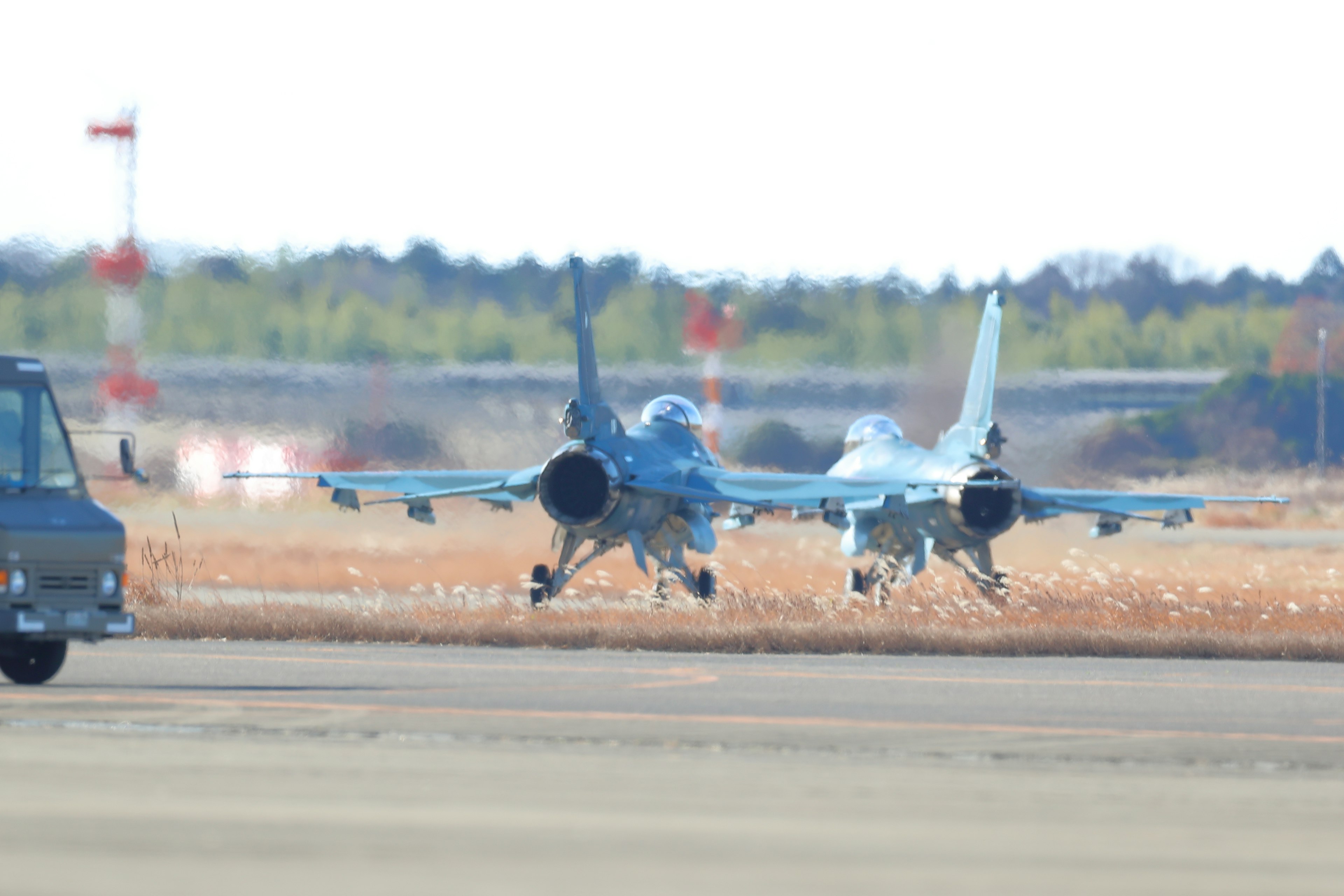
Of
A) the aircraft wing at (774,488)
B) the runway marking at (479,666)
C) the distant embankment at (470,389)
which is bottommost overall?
the runway marking at (479,666)

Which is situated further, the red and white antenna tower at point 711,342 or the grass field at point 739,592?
the red and white antenna tower at point 711,342

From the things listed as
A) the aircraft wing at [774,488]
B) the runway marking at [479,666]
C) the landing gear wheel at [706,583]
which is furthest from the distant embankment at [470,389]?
the runway marking at [479,666]

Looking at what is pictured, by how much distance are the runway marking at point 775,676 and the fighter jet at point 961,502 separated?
10.2 meters

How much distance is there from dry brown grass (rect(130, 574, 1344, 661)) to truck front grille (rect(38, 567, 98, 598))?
8243mm

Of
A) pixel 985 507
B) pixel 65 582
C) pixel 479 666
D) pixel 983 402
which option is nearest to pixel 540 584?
pixel 985 507

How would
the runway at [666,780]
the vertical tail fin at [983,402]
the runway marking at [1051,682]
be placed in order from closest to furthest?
the runway at [666,780]
the runway marking at [1051,682]
the vertical tail fin at [983,402]

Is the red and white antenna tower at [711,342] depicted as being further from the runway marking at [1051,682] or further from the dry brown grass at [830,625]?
the runway marking at [1051,682]

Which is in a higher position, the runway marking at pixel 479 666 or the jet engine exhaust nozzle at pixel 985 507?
the jet engine exhaust nozzle at pixel 985 507

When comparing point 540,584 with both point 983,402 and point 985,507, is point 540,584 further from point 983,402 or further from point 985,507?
point 983,402

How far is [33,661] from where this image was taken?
66.9ft

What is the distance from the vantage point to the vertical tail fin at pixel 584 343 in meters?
32.8

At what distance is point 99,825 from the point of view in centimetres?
1115

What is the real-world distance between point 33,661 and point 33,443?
2074 mm

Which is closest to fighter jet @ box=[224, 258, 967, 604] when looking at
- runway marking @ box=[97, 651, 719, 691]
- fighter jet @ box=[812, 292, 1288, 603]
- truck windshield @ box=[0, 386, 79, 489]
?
fighter jet @ box=[812, 292, 1288, 603]
